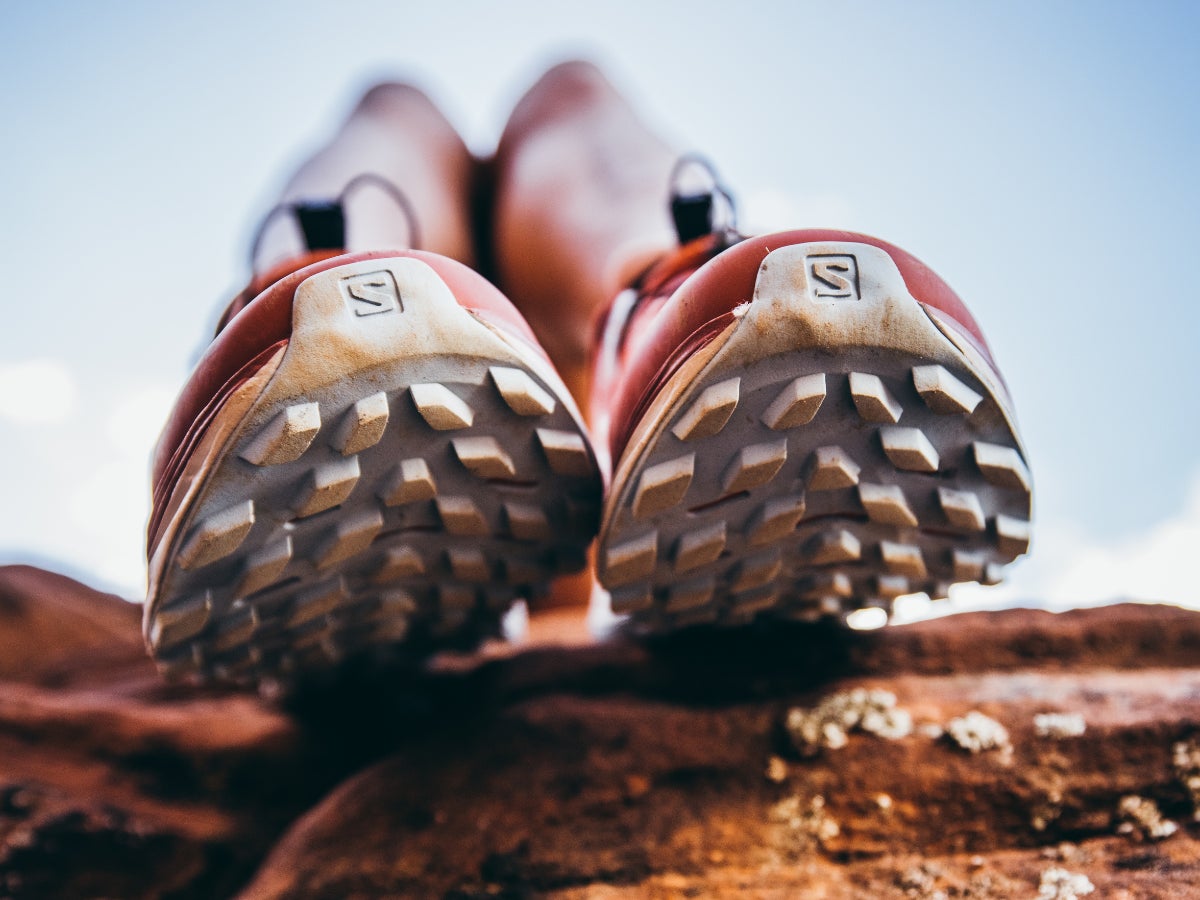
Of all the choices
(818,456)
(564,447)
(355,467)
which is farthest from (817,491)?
(355,467)

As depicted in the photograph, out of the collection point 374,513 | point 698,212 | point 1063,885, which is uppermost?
point 698,212

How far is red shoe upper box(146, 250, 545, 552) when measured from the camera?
17.0 inches

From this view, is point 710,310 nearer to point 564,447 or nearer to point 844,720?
point 564,447

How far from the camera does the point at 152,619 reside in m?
0.48

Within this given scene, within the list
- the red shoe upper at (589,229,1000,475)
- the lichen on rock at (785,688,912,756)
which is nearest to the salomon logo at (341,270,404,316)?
the red shoe upper at (589,229,1000,475)

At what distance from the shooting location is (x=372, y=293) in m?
0.43

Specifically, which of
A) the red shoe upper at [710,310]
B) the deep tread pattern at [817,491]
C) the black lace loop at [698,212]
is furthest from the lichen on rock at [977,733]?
the black lace loop at [698,212]

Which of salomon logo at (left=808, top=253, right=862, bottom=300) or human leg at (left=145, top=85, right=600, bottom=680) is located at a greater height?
salomon logo at (left=808, top=253, right=862, bottom=300)

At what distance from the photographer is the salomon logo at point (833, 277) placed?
1.40 feet

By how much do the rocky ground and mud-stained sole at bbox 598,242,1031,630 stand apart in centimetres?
13

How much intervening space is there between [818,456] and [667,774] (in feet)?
0.90

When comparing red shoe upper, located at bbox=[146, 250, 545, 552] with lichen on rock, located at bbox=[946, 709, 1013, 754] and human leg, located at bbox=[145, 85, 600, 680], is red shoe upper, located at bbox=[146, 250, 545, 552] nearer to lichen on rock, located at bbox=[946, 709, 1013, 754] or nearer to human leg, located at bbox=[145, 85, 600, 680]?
human leg, located at bbox=[145, 85, 600, 680]

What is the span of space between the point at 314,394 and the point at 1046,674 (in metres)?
0.60

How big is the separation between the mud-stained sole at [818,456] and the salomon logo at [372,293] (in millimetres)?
138
